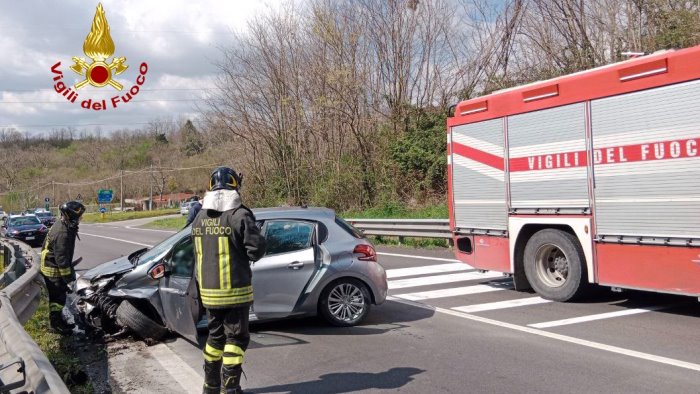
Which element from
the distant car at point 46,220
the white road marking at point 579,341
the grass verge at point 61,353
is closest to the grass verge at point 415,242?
the white road marking at point 579,341

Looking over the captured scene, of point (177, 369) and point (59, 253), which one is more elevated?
point (59, 253)

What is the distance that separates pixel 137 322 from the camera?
23.1ft

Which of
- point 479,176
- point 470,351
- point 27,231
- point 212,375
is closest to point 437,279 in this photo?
point 479,176

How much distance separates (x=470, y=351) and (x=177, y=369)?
2925 mm

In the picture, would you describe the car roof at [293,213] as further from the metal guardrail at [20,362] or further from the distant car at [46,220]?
the distant car at [46,220]

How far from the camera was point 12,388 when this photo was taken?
3908mm

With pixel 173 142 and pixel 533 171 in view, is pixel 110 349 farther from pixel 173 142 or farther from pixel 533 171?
pixel 173 142

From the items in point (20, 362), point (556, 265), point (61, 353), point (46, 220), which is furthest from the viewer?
point (46, 220)

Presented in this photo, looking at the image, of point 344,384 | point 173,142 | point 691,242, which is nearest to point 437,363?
point 344,384

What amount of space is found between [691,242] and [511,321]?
221cm

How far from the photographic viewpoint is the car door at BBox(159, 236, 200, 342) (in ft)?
19.8

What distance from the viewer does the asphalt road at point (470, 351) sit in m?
5.43

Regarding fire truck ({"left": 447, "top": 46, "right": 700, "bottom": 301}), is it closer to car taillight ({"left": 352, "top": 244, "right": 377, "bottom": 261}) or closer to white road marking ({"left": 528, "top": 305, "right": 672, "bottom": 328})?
white road marking ({"left": 528, "top": 305, "right": 672, "bottom": 328})

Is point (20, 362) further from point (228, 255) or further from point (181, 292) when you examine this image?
point (181, 292)
